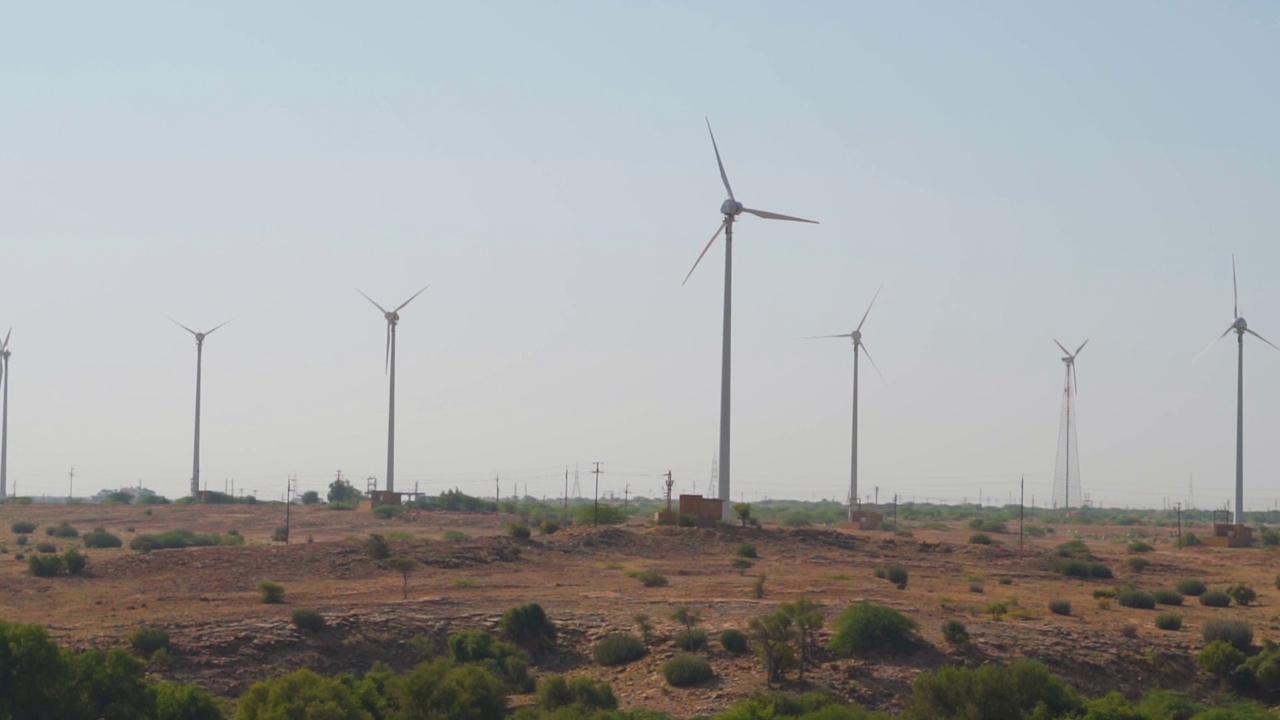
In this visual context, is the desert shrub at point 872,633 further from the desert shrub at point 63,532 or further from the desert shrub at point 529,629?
the desert shrub at point 63,532

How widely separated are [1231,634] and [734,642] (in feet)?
61.2

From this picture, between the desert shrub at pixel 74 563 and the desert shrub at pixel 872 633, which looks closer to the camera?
the desert shrub at pixel 872 633

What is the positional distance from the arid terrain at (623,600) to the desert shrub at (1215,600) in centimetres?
73

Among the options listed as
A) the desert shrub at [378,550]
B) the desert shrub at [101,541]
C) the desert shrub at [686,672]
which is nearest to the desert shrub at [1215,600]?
the desert shrub at [686,672]

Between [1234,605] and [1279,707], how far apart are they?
60.1 feet

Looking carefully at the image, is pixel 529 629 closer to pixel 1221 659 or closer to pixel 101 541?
pixel 1221 659

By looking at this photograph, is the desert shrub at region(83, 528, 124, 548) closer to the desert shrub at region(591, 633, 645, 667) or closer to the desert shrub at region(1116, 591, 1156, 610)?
the desert shrub at region(591, 633, 645, 667)

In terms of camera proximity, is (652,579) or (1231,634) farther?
(652,579)

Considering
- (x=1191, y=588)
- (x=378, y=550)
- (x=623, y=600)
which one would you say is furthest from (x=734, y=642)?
(x=1191, y=588)

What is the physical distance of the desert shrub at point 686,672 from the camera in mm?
47625

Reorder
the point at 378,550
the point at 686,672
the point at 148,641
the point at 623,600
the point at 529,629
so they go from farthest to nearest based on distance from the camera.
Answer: the point at 378,550
the point at 623,600
the point at 529,629
the point at 686,672
the point at 148,641

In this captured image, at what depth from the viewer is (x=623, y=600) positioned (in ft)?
195

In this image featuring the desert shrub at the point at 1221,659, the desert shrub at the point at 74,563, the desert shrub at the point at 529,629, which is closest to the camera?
the desert shrub at the point at 1221,659

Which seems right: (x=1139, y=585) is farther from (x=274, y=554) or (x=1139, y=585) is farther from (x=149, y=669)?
(x=149, y=669)
